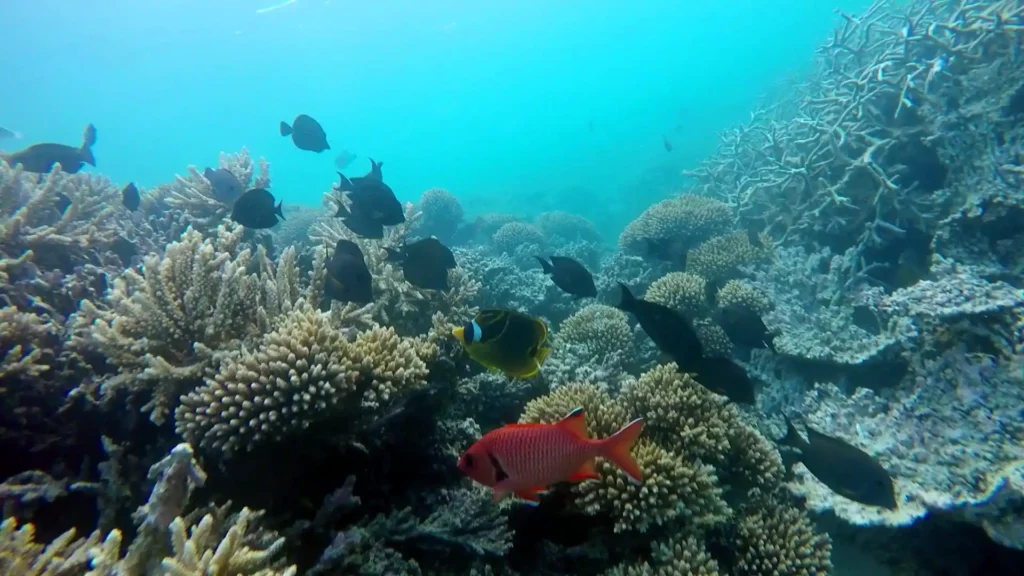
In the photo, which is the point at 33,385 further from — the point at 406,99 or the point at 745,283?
the point at 406,99

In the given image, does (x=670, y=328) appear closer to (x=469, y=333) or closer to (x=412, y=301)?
(x=469, y=333)

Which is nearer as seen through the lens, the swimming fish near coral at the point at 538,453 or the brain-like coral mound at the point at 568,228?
the swimming fish near coral at the point at 538,453

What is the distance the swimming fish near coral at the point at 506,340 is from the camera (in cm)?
247

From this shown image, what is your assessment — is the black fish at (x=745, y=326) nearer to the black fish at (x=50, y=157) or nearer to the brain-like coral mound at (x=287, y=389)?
the brain-like coral mound at (x=287, y=389)

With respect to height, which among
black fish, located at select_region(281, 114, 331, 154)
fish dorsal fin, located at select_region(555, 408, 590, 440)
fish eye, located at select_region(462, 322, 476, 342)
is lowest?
fish dorsal fin, located at select_region(555, 408, 590, 440)

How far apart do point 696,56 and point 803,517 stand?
4547 inches

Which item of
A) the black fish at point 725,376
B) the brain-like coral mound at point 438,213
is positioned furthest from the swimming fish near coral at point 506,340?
the brain-like coral mound at point 438,213

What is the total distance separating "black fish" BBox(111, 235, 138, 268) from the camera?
17.6 feet

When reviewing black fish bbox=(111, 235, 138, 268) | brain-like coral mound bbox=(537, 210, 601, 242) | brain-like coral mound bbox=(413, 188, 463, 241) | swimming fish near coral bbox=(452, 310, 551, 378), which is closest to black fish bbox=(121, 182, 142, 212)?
black fish bbox=(111, 235, 138, 268)

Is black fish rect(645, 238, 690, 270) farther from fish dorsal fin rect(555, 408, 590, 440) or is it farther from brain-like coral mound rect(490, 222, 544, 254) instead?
brain-like coral mound rect(490, 222, 544, 254)

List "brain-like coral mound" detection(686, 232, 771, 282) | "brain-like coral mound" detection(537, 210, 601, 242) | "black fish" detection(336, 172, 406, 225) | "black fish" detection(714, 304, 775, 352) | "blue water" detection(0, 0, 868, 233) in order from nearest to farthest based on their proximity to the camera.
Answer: "black fish" detection(714, 304, 775, 352)
"black fish" detection(336, 172, 406, 225)
"brain-like coral mound" detection(686, 232, 771, 282)
"brain-like coral mound" detection(537, 210, 601, 242)
"blue water" detection(0, 0, 868, 233)

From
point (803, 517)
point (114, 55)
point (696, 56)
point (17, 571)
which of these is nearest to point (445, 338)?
point (17, 571)

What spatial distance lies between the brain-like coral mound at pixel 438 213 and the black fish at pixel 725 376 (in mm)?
11183

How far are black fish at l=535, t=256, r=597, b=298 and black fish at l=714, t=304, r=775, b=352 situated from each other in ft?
4.05
